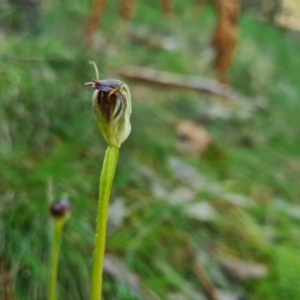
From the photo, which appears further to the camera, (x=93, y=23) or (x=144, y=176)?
(x=93, y=23)

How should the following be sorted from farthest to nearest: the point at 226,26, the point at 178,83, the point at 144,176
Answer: the point at 178,83
the point at 226,26
the point at 144,176

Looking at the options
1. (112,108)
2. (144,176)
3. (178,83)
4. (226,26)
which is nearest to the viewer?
(112,108)

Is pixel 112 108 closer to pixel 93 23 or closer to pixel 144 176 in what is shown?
pixel 144 176

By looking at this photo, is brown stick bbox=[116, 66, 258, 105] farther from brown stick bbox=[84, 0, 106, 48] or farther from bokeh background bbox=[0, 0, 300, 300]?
brown stick bbox=[84, 0, 106, 48]

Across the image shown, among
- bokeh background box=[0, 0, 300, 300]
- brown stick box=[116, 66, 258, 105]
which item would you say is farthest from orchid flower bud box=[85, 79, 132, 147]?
brown stick box=[116, 66, 258, 105]

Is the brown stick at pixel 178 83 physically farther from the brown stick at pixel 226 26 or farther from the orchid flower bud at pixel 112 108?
the orchid flower bud at pixel 112 108

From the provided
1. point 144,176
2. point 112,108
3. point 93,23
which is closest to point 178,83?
point 93,23

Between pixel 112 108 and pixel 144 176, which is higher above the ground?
pixel 112 108

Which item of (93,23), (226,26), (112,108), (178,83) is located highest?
(112,108)
